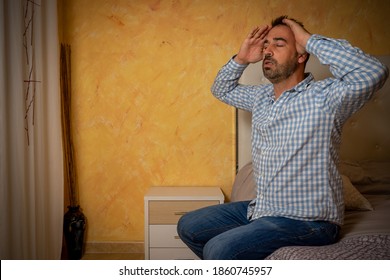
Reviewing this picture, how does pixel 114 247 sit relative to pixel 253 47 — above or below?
below

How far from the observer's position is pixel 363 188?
1.94 m

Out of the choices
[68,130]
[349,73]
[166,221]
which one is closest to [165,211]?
[166,221]

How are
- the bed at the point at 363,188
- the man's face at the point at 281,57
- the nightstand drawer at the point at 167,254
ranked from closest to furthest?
the bed at the point at 363,188 < the man's face at the point at 281,57 < the nightstand drawer at the point at 167,254

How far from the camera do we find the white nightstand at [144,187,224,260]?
218 cm

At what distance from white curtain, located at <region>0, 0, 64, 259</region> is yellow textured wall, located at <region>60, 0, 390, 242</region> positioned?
1.12 feet

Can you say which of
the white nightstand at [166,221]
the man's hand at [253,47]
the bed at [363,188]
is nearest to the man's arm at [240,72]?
the man's hand at [253,47]

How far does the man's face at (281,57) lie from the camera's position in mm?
1488

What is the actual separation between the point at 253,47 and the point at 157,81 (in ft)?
3.10

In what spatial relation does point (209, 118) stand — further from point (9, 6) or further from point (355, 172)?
point (9, 6)

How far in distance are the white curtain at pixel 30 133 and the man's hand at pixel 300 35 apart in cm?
124

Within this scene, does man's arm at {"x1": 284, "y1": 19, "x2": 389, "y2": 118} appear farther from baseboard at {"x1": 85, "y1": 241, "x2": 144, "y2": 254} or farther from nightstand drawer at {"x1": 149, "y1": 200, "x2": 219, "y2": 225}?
baseboard at {"x1": 85, "y1": 241, "x2": 144, "y2": 254}

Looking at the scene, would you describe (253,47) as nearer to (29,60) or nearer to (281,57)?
(281,57)

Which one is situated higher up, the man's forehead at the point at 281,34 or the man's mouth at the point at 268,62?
the man's forehead at the point at 281,34

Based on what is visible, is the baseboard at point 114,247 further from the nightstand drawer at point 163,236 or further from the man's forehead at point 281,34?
the man's forehead at point 281,34
